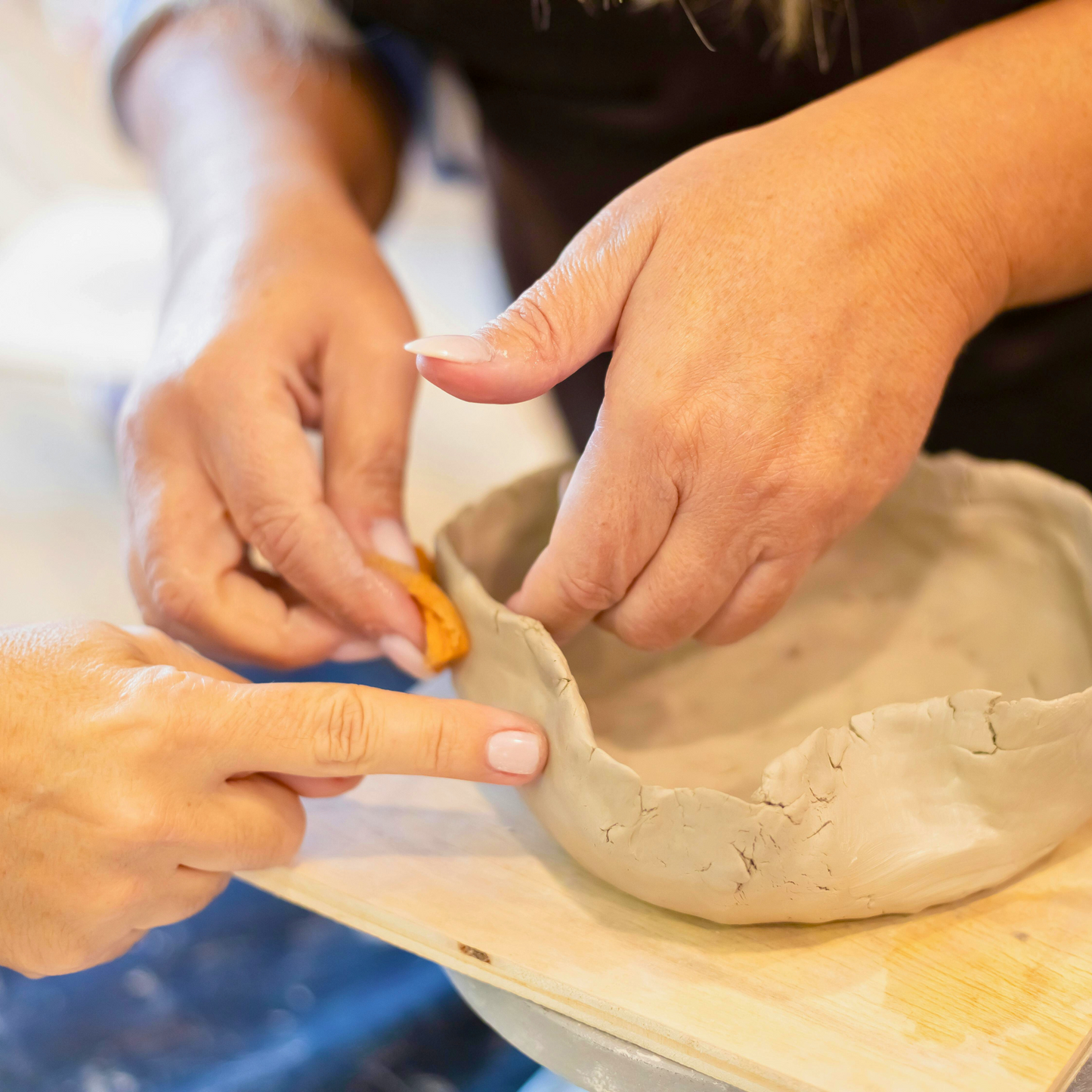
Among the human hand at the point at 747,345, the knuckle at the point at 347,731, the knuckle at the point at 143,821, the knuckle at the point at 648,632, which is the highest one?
the human hand at the point at 747,345

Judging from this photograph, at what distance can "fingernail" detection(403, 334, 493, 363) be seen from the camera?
0.56 metres

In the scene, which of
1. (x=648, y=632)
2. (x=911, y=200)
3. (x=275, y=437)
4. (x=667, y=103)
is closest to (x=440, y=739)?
(x=648, y=632)

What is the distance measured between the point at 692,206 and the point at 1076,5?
325 mm

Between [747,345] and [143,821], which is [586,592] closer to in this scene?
[747,345]

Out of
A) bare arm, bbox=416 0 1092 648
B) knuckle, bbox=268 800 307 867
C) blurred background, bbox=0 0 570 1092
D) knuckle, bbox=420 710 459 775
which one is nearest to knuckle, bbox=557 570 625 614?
bare arm, bbox=416 0 1092 648

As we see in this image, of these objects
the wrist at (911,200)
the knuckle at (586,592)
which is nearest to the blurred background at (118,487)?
the knuckle at (586,592)

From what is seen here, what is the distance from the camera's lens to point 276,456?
0.72 meters

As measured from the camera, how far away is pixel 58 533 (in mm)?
1902

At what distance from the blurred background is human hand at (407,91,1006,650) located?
0.39 m

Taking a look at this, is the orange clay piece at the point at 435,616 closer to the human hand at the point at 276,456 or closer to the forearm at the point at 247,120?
the human hand at the point at 276,456

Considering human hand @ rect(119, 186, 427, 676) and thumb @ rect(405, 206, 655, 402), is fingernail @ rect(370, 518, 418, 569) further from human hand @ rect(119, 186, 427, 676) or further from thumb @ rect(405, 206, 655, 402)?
thumb @ rect(405, 206, 655, 402)

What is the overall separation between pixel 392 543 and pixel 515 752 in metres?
0.21

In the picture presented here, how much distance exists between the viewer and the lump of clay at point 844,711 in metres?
0.56

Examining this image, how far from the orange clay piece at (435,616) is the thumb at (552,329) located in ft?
0.55
